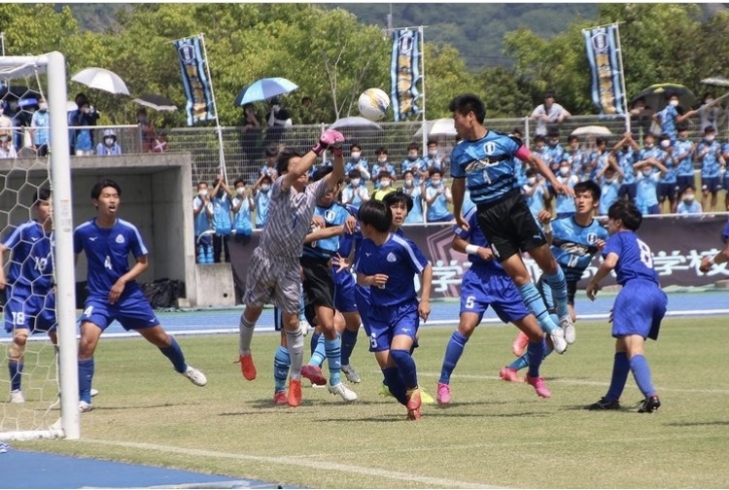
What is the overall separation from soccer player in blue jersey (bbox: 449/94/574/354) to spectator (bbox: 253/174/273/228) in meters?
16.4

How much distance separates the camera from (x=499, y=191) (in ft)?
39.2

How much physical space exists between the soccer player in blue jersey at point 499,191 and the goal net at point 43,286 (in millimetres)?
3240

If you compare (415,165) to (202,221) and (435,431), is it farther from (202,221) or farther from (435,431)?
(435,431)

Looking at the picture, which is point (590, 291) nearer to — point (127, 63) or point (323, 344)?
point (323, 344)

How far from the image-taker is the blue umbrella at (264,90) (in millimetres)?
31547

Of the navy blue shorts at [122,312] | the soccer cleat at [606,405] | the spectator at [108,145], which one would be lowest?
the soccer cleat at [606,405]

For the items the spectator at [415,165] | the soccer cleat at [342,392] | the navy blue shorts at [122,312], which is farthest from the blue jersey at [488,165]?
the spectator at [415,165]

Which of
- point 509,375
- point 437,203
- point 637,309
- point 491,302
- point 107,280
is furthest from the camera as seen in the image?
point 437,203

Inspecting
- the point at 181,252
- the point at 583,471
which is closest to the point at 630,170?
the point at 181,252

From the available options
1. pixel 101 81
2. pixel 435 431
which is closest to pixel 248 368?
pixel 435 431

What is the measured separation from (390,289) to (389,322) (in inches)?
10.6

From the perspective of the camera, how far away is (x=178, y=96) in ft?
249

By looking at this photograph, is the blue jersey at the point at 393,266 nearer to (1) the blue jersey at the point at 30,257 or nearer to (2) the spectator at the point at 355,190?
(1) the blue jersey at the point at 30,257

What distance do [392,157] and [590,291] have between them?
19201 mm
